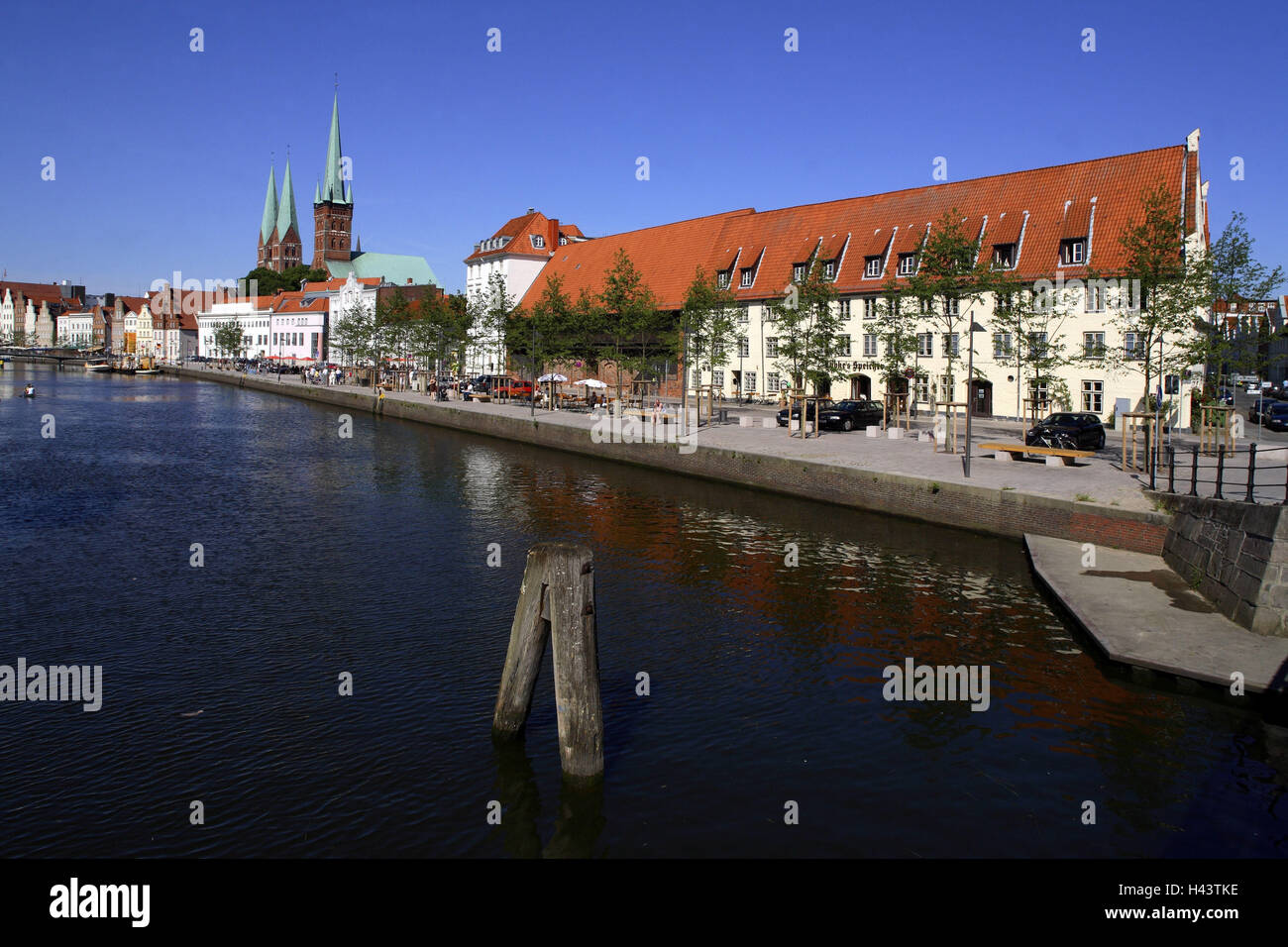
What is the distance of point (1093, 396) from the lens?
4747cm

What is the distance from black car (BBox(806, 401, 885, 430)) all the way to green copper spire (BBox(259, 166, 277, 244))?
165780 millimetres

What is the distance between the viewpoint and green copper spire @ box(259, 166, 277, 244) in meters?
184

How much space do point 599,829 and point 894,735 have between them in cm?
437

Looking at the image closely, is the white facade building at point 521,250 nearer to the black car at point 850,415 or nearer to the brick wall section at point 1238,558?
the black car at point 850,415

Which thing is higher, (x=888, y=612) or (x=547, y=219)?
(x=547, y=219)

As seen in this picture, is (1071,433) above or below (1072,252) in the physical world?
below

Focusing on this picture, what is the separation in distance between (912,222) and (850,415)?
19.0 meters

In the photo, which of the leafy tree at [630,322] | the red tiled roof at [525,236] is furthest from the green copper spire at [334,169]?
the leafy tree at [630,322]

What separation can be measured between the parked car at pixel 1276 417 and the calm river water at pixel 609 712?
103 feet

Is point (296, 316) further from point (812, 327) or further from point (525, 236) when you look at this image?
point (812, 327)

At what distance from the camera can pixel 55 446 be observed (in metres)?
45.0

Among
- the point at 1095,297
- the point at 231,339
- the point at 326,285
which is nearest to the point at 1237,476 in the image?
the point at 1095,297
